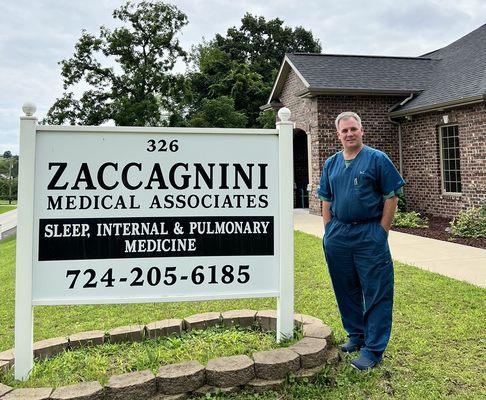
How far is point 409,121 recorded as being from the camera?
1352 cm

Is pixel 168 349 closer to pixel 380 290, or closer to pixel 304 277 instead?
pixel 380 290

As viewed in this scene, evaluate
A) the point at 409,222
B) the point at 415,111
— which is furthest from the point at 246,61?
the point at 409,222

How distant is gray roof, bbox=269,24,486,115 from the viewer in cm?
1204

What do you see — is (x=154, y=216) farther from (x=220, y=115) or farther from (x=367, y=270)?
(x=220, y=115)

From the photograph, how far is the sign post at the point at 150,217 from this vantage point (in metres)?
3.09

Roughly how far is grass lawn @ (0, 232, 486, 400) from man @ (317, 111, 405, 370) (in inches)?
10.7

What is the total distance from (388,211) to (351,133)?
619 mm

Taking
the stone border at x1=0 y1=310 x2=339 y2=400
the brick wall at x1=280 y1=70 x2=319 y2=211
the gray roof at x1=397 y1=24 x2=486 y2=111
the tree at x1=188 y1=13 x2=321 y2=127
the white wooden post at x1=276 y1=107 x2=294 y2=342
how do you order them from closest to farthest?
the stone border at x1=0 y1=310 x2=339 y2=400 < the white wooden post at x1=276 y1=107 x2=294 y2=342 < the gray roof at x1=397 y1=24 x2=486 y2=111 < the brick wall at x1=280 y1=70 x2=319 y2=211 < the tree at x1=188 y1=13 x2=321 y2=127

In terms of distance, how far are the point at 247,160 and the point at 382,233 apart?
1.13 metres

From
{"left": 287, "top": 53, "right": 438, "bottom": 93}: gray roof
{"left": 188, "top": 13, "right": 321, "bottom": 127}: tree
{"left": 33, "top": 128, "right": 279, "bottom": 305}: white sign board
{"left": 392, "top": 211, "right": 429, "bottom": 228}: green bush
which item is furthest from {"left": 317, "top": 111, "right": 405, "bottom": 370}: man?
{"left": 188, "top": 13, "right": 321, "bottom": 127}: tree

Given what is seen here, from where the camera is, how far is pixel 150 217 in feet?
10.6

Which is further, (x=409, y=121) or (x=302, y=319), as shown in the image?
(x=409, y=121)

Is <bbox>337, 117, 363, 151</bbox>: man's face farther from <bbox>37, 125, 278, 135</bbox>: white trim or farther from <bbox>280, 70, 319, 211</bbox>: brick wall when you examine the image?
<bbox>280, 70, 319, 211</bbox>: brick wall

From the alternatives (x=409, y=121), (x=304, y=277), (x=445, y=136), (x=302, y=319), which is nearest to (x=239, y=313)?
(x=302, y=319)
